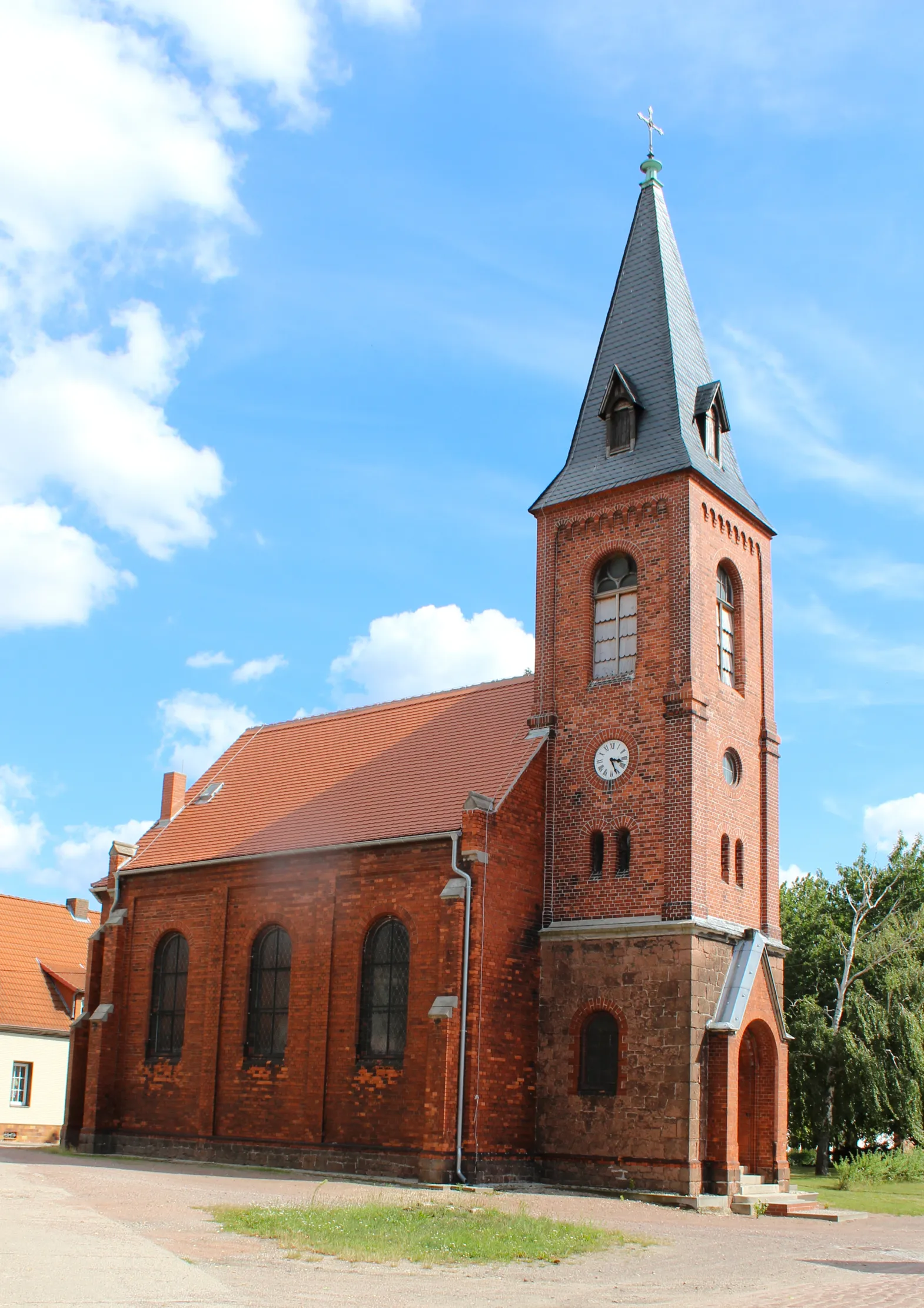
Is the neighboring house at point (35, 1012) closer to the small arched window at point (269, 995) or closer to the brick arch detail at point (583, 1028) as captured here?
the small arched window at point (269, 995)

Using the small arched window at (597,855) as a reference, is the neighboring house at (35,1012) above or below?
below

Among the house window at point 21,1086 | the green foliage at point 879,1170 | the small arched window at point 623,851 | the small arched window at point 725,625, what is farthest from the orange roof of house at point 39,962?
the small arched window at point 725,625

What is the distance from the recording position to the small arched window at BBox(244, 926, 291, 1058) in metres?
27.3

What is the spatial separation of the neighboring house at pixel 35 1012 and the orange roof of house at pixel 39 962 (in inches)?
1.1

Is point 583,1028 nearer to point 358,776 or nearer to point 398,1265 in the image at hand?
point 358,776

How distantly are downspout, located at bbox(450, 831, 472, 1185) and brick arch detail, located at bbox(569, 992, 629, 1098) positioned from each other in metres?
2.34

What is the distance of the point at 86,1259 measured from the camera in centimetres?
1234

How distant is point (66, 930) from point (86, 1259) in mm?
35930

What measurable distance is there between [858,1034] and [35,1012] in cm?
2557

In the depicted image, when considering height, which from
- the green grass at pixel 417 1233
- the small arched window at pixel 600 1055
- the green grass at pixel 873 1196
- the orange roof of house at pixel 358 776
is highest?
the orange roof of house at pixel 358 776

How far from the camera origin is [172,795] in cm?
3472

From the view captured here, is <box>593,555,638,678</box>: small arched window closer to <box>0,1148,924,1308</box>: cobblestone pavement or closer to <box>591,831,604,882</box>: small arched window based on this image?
<box>591,831,604,882</box>: small arched window

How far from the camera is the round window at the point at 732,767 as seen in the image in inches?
1029

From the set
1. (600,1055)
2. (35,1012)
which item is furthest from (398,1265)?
(35,1012)
